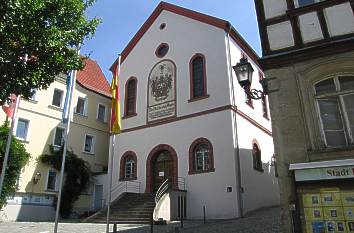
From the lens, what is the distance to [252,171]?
21.2m

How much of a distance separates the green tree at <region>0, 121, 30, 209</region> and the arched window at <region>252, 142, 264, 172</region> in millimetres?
13825

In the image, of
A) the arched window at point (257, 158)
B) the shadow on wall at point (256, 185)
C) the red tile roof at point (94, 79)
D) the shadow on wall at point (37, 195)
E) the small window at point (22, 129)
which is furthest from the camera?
the red tile roof at point (94, 79)

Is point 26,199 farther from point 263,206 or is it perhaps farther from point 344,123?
point 344,123

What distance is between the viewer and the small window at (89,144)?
27781 mm

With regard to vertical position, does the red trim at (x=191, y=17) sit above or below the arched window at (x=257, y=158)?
above

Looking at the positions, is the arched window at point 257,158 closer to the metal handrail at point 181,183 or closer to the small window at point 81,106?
the metal handrail at point 181,183

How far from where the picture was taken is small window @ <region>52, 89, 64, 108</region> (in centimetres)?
2644

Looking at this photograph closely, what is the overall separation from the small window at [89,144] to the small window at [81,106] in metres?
1.89

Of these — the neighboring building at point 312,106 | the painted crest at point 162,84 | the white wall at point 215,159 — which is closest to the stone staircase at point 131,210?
the white wall at point 215,159

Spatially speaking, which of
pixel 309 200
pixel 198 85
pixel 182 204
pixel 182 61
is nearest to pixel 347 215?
pixel 309 200

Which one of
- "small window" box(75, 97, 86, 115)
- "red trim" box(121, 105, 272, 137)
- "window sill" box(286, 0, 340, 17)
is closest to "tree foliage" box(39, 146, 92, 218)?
"small window" box(75, 97, 86, 115)

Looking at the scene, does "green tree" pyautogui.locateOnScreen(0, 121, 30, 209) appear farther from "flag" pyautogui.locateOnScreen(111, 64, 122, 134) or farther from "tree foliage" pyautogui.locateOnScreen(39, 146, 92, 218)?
"flag" pyautogui.locateOnScreen(111, 64, 122, 134)

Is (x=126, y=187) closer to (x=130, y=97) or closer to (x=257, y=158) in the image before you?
(x=130, y=97)

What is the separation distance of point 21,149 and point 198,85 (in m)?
11.4
